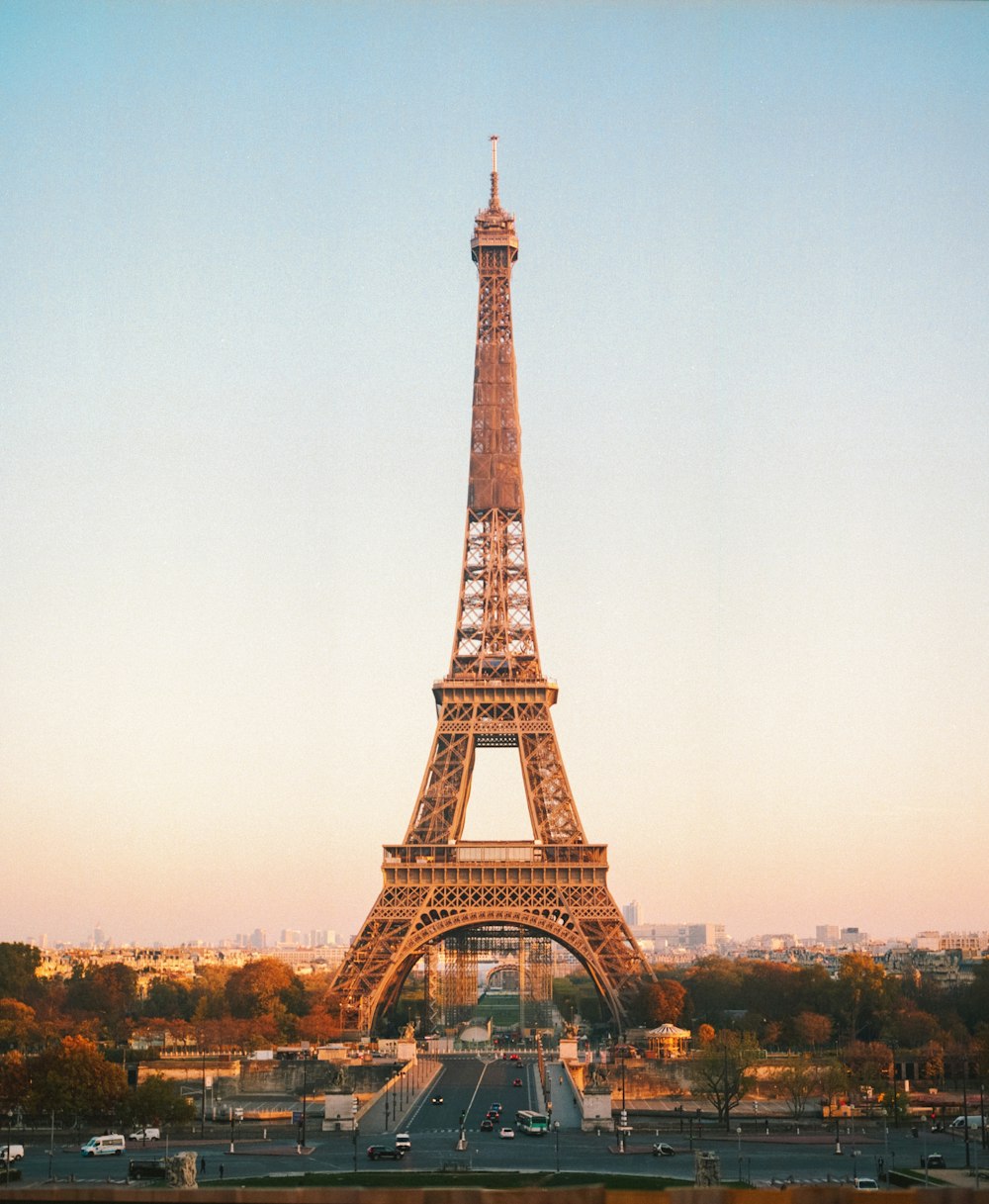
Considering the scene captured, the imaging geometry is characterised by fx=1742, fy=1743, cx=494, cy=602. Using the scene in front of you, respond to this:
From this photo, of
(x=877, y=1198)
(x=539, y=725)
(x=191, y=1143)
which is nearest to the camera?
(x=877, y=1198)

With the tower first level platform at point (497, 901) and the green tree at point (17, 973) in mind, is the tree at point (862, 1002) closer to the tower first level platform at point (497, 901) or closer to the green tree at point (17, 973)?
the tower first level platform at point (497, 901)

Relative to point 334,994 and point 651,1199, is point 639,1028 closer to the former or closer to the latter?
point 334,994

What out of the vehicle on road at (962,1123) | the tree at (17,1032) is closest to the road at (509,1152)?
the vehicle on road at (962,1123)

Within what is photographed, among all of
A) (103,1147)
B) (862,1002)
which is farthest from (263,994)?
(103,1147)

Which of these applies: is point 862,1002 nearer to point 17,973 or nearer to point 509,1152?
point 509,1152

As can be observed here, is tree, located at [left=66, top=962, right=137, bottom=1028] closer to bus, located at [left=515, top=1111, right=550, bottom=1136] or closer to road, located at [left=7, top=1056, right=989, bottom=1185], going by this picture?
road, located at [left=7, top=1056, right=989, bottom=1185]

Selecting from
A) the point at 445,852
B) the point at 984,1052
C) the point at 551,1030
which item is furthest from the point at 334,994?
the point at 551,1030

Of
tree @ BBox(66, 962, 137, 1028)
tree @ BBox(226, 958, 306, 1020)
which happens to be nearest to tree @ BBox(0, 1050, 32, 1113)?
tree @ BBox(226, 958, 306, 1020)
